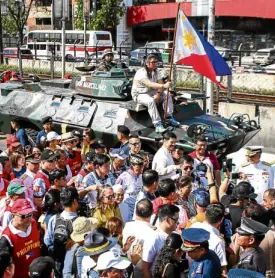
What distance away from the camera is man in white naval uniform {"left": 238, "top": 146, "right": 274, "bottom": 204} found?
322 inches

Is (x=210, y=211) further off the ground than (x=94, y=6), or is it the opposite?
(x=94, y=6)

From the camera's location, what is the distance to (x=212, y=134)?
10.7 meters

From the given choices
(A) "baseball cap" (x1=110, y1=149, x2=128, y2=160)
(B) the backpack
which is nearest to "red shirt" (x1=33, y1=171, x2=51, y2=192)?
(A) "baseball cap" (x1=110, y1=149, x2=128, y2=160)

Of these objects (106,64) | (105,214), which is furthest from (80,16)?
(105,214)

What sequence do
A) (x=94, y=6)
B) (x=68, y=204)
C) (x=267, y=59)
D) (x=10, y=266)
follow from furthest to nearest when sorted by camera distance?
(x=94, y=6) → (x=267, y=59) → (x=68, y=204) → (x=10, y=266)

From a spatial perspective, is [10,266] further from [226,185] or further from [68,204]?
[226,185]

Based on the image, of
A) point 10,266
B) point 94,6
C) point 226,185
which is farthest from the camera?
point 94,6

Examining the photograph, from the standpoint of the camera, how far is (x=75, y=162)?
370 inches

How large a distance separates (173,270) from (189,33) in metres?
6.86

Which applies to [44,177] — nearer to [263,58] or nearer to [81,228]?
[81,228]

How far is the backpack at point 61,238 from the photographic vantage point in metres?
5.60

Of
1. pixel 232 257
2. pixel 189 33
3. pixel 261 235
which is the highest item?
pixel 189 33

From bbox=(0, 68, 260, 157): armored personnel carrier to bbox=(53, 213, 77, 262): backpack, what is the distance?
4.79 meters

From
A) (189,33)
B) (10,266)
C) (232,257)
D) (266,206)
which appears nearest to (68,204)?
(10,266)
